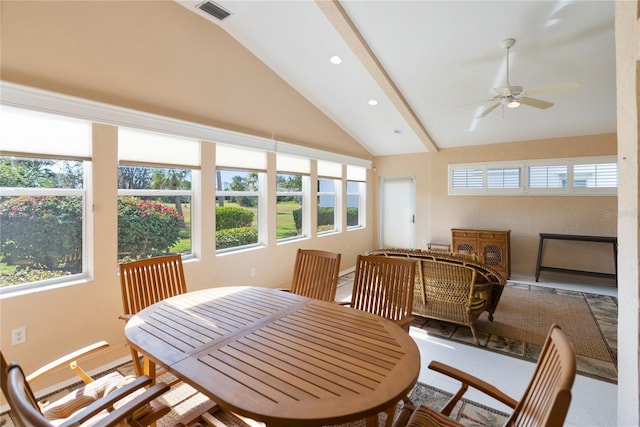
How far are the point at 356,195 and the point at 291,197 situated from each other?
7.54 feet

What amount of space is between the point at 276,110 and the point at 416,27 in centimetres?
219

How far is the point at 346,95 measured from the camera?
492 centimetres

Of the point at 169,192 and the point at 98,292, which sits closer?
the point at 98,292

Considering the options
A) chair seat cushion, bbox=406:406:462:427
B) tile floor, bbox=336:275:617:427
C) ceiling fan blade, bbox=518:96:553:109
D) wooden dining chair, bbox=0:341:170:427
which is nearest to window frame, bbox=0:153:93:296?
wooden dining chair, bbox=0:341:170:427

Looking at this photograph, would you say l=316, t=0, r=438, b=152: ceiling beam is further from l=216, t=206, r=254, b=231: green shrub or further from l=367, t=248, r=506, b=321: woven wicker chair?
l=216, t=206, r=254, b=231: green shrub

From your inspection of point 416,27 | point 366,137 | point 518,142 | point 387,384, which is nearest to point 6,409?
point 387,384

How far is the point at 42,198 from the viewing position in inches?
100

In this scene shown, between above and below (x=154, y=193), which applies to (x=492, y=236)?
below

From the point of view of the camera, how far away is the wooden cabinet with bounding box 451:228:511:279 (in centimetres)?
555

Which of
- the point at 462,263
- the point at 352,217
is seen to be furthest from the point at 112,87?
the point at 352,217

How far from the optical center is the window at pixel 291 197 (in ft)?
16.3

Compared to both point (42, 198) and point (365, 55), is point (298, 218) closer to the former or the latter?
point (365, 55)

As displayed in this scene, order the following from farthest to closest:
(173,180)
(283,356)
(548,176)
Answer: (548,176), (173,180), (283,356)

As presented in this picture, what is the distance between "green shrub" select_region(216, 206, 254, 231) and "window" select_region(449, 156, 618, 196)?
4.38 meters
